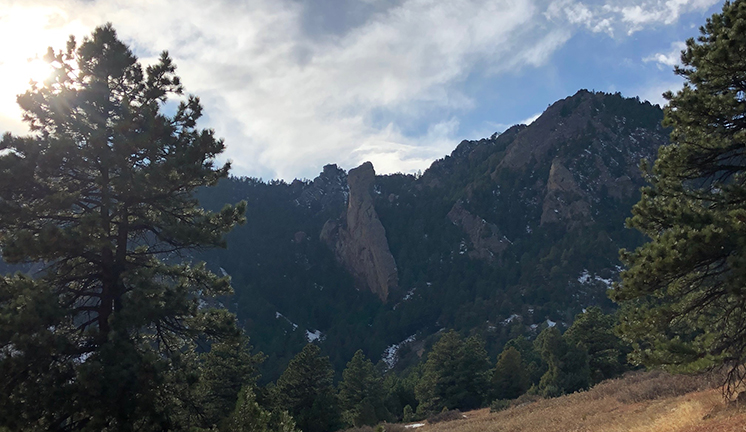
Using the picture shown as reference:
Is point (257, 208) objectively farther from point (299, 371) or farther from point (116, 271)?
point (116, 271)

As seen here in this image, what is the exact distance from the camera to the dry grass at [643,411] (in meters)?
10.6

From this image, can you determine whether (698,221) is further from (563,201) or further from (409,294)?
(409,294)

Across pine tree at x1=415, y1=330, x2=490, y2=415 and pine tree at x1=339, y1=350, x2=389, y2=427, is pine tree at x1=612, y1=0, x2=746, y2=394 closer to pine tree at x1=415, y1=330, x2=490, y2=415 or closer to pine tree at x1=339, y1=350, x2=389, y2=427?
pine tree at x1=339, y1=350, x2=389, y2=427

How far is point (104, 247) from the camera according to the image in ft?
36.7

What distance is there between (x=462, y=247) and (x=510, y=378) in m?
110

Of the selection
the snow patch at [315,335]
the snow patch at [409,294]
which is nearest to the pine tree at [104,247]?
the snow patch at [315,335]

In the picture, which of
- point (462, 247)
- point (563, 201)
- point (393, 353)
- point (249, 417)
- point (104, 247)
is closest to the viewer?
point (249, 417)

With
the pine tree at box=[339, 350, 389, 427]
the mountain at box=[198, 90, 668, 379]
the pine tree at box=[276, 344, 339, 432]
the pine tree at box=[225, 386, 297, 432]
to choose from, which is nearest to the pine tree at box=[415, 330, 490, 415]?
the pine tree at box=[339, 350, 389, 427]

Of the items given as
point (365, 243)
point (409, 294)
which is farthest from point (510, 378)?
point (365, 243)

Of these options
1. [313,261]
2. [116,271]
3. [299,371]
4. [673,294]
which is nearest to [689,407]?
[673,294]

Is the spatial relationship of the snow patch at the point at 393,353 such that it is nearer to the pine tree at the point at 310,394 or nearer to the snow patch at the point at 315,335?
the snow patch at the point at 315,335

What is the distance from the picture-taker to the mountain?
395ft

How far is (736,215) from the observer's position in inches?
315

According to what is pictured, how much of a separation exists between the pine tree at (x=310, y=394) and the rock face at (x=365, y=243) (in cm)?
11803
